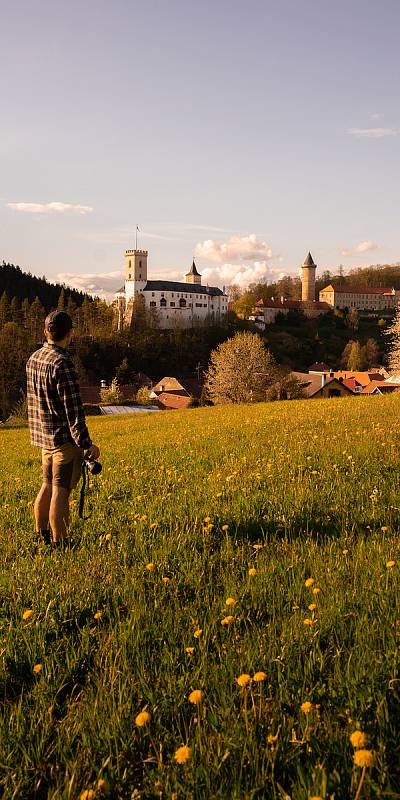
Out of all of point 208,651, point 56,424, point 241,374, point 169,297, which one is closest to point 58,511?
point 56,424

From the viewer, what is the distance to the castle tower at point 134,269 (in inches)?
6063

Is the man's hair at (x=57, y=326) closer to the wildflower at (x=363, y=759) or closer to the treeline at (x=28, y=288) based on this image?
the wildflower at (x=363, y=759)

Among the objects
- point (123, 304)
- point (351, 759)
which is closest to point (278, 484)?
point (351, 759)

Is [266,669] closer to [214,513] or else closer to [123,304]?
[214,513]

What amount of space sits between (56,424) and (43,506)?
965 mm

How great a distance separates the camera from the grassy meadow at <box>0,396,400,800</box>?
236 cm

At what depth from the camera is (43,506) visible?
5.78 m

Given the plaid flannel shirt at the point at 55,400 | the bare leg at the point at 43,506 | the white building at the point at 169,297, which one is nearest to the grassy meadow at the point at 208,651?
the bare leg at the point at 43,506

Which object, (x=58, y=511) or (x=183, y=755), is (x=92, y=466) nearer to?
(x=58, y=511)

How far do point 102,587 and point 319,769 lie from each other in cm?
243

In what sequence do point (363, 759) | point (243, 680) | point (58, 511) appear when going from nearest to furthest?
1. point (363, 759)
2. point (243, 680)
3. point (58, 511)

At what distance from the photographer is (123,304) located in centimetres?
14400

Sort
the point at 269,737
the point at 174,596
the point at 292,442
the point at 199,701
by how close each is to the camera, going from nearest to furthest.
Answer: the point at 269,737 < the point at 199,701 < the point at 174,596 < the point at 292,442

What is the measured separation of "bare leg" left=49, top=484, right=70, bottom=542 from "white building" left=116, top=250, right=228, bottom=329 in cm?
13912
